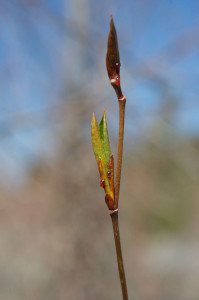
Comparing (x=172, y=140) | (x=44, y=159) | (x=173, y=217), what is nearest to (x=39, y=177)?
(x=44, y=159)

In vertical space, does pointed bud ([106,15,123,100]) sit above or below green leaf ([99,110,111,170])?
above

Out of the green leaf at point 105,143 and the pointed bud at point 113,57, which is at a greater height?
the pointed bud at point 113,57

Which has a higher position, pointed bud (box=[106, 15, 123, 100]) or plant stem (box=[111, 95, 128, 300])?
pointed bud (box=[106, 15, 123, 100])

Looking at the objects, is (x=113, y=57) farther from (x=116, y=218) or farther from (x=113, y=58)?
(x=116, y=218)

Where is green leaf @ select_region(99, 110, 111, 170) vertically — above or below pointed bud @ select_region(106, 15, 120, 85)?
below

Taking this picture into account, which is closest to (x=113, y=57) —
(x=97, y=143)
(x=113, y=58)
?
(x=113, y=58)

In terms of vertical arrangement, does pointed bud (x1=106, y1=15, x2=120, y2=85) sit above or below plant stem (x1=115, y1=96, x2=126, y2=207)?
above

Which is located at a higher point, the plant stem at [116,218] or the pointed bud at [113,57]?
the pointed bud at [113,57]

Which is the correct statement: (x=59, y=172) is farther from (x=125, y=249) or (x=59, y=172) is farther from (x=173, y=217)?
(x=173, y=217)

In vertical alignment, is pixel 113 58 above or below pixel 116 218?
above

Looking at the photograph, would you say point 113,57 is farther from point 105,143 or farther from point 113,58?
point 105,143

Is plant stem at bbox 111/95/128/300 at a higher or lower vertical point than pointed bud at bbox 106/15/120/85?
lower
